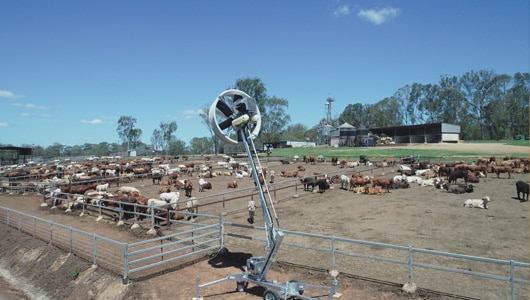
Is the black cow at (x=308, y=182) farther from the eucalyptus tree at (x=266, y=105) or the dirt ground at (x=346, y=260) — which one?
the eucalyptus tree at (x=266, y=105)

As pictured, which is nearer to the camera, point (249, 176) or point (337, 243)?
point (337, 243)

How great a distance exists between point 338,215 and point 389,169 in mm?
21177

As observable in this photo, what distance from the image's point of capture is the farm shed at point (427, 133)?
71.1m

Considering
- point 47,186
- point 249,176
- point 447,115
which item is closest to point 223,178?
point 249,176

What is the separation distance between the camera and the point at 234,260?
11.2m

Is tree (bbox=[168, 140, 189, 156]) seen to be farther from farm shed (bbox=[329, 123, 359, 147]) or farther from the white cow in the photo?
the white cow

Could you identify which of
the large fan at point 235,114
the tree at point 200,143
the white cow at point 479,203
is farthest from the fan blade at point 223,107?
the tree at point 200,143

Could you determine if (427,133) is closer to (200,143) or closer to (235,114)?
(235,114)

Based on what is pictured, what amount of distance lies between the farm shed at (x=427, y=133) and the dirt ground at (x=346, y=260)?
5220 cm

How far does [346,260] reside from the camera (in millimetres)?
10953

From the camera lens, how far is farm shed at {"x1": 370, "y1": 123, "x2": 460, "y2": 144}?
71125mm

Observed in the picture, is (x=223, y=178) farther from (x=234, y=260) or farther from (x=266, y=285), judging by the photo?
(x=266, y=285)

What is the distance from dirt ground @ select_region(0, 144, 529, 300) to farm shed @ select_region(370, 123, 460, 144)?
171ft

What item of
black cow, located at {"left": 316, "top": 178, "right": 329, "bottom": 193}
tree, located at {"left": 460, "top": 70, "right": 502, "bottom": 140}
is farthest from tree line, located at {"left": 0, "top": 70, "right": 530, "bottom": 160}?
black cow, located at {"left": 316, "top": 178, "right": 329, "bottom": 193}
